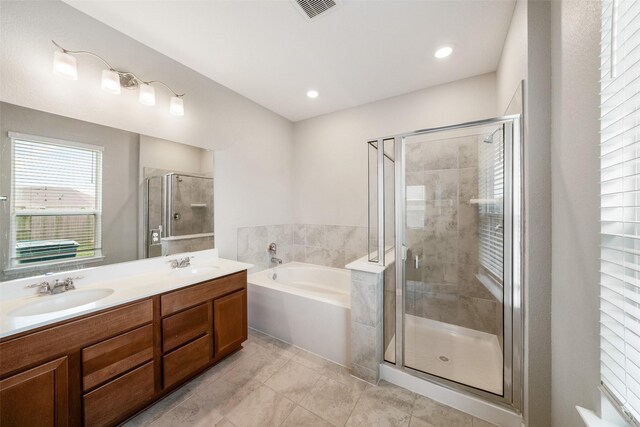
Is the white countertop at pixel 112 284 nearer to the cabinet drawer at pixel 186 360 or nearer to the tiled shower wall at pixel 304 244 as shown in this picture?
the cabinet drawer at pixel 186 360

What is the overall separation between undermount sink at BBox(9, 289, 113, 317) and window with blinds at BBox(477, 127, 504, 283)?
2.60 metres

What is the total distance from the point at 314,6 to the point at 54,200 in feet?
6.99

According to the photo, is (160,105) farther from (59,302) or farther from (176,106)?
(59,302)

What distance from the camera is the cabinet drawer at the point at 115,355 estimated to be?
1.20 m

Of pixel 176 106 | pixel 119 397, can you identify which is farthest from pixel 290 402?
pixel 176 106

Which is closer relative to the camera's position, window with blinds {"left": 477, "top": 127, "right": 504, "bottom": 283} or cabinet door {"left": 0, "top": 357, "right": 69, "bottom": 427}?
cabinet door {"left": 0, "top": 357, "right": 69, "bottom": 427}

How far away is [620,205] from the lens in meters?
0.68

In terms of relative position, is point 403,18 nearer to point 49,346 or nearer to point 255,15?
point 255,15

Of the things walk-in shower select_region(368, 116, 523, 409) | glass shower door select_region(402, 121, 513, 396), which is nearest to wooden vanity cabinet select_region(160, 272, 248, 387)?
walk-in shower select_region(368, 116, 523, 409)

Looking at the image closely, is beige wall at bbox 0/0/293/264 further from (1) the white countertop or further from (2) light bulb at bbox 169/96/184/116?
(1) the white countertop

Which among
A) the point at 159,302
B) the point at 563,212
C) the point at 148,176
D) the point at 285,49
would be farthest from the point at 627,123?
the point at 148,176

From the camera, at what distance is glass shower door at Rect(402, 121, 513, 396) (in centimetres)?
160

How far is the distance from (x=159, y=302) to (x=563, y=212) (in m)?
2.33

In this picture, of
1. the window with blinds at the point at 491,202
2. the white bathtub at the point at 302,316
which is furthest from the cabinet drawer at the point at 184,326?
the window with blinds at the point at 491,202
